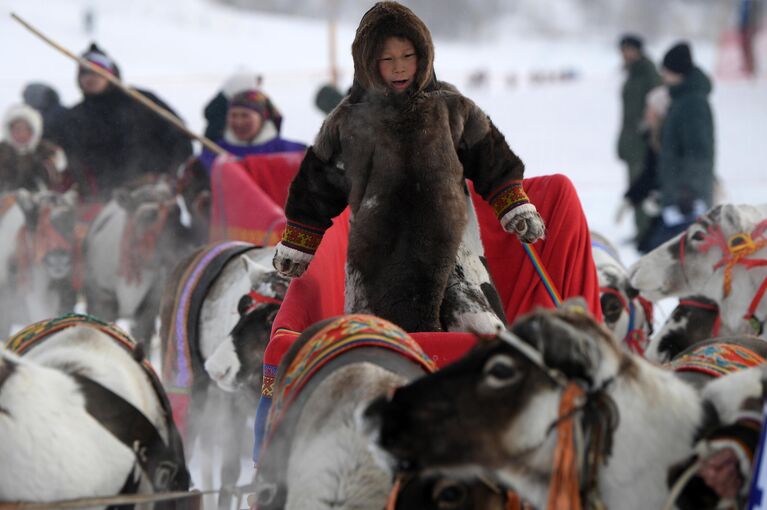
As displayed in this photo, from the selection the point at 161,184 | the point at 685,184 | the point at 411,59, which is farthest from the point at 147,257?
the point at 685,184

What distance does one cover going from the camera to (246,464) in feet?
17.0

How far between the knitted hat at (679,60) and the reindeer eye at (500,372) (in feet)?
23.5

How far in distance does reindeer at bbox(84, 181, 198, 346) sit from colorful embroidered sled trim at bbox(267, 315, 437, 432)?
160 inches

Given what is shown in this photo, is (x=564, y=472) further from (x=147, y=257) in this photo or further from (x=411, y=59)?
(x=147, y=257)

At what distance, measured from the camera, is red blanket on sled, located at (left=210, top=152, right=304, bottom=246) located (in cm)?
530

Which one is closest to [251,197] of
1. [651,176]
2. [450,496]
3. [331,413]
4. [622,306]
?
[622,306]

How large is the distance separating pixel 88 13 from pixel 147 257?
24.3m

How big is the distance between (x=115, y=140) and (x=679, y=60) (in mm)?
4716

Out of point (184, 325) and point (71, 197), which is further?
point (71, 197)

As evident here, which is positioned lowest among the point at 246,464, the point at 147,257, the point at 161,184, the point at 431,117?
the point at 246,464

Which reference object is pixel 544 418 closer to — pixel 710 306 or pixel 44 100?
pixel 710 306

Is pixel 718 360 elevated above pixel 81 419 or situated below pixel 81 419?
above

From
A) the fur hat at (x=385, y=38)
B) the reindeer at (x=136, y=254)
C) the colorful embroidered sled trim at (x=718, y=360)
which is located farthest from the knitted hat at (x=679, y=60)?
the colorful embroidered sled trim at (x=718, y=360)

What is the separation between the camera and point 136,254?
6285 mm
